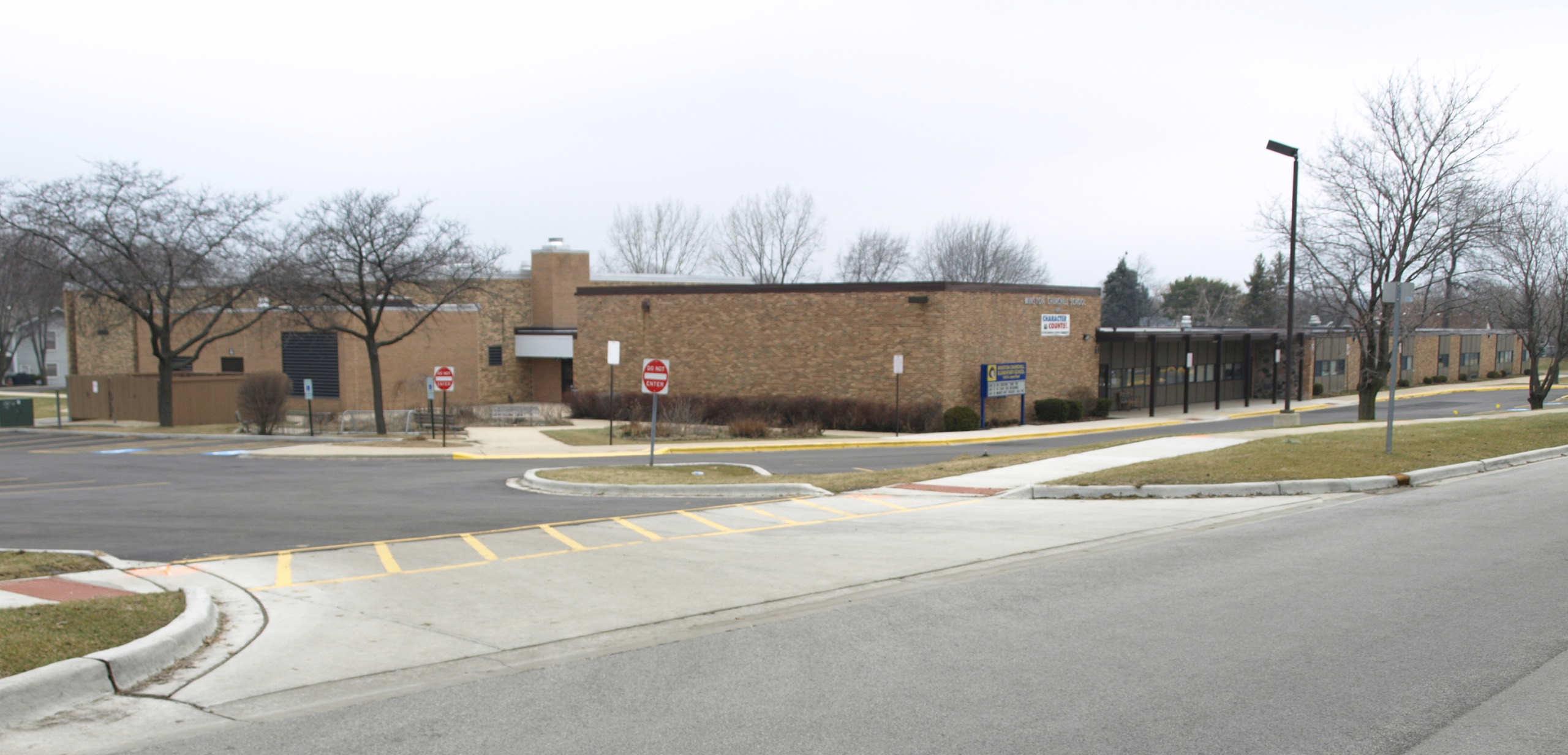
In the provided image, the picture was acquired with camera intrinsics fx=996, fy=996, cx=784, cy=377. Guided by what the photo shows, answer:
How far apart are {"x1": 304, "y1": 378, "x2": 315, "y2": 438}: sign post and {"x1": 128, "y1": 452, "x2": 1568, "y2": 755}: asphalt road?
28.2 meters

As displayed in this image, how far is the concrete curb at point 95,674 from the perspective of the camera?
17.5ft

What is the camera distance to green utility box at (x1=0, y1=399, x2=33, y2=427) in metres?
38.9

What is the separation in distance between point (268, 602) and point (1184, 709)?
711 centimetres

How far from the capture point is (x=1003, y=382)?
120ft

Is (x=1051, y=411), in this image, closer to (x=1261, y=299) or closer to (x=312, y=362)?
(x=312, y=362)

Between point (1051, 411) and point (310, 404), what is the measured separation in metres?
26.1

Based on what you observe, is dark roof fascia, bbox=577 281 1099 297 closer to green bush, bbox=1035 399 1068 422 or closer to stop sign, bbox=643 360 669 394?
green bush, bbox=1035 399 1068 422

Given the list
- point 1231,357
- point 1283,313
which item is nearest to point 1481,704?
point 1231,357

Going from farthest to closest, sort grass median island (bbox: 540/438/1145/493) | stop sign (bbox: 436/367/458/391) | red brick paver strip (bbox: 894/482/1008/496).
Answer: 1. stop sign (bbox: 436/367/458/391)
2. grass median island (bbox: 540/438/1145/493)
3. red brick paver strip (bbox: 894/482/1008/496)

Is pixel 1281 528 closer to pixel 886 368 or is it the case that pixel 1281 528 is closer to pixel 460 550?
pixel 460 550

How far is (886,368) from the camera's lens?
36.1 meters

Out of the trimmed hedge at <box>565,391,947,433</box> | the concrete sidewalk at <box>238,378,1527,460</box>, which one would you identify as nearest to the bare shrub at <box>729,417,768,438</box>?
the concrete sidewalk at <box>238,378,1527,460</box>

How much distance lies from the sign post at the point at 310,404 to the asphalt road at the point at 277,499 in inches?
211

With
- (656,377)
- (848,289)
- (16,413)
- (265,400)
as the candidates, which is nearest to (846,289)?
(848,289)
